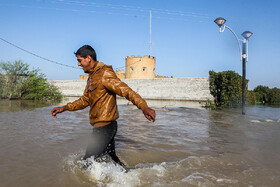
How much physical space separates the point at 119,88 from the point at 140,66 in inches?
1724

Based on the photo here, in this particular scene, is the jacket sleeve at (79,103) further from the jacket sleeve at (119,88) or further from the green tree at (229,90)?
the green tree at (229,90)

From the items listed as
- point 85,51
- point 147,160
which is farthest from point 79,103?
point 147,160

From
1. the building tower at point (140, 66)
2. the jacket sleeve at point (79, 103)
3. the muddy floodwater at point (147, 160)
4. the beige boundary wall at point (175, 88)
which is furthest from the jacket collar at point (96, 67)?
the building tower at point (140, 66)

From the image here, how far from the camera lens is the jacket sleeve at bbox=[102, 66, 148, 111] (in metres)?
2.28

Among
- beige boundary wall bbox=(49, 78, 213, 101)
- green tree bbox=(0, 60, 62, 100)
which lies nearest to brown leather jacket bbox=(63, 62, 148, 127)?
green tree bbox=(0, 60, 62, 100)

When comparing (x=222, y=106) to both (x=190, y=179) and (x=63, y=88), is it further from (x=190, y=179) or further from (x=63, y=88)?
(x=63, y=88)

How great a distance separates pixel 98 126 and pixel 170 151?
1904mm

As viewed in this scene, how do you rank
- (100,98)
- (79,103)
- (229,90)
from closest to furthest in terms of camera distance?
(100,98) < (79,103) < (229,90)

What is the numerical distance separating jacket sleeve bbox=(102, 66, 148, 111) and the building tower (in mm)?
43539

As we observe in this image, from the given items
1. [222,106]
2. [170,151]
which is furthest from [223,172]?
[222,106]

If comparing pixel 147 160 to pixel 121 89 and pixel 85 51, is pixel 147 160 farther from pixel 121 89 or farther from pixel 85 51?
pixel 85 51

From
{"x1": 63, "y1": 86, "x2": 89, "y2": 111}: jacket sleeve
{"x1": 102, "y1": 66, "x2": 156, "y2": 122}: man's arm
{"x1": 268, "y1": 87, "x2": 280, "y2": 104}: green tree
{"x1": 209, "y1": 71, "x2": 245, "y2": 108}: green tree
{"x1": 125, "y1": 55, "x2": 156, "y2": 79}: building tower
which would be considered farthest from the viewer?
{"x1": 125, "y1": 55, "x2": 156, "y2": 79}: building tower

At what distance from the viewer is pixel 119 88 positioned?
235 centimetres

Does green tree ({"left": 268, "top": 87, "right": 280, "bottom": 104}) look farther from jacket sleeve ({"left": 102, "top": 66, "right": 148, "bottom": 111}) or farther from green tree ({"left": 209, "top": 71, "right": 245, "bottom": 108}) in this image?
jacket sleeve ({"left": 102, "top": 66, "right": 148, "bottom": 111})
